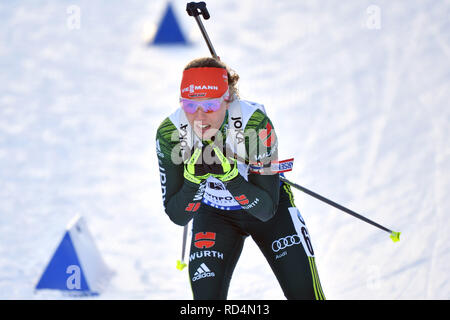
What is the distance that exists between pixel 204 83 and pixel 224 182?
0.56 metres

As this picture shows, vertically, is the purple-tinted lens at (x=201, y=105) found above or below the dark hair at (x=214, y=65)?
below

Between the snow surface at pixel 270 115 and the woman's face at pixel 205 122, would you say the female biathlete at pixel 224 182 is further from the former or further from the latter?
the snow surface at pixel 270 115

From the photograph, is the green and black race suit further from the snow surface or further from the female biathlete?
the snow surface

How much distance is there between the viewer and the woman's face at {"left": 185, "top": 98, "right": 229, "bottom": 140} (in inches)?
160

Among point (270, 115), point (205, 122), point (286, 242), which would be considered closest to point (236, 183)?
point (205, 122)

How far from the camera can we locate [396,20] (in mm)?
10523

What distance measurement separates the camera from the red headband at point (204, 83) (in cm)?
413

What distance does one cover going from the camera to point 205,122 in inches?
161

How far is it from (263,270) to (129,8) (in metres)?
7.72

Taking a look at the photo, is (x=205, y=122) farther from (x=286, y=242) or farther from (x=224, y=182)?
(x=286, y=242)

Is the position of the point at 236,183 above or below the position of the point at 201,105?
below

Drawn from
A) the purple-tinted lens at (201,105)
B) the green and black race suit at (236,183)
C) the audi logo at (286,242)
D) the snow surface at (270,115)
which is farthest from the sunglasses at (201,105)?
the snow surface at (270,115)

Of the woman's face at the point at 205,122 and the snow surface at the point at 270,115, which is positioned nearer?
the woman's face at the point at 205,122

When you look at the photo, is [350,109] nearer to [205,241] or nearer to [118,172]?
[118,172]
